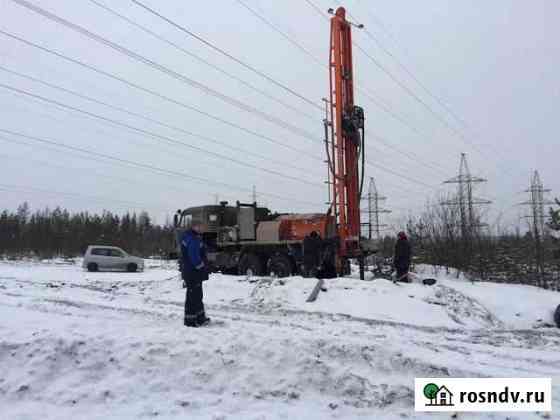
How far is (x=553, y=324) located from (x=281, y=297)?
605 centimetres

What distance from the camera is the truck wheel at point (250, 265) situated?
62.8ft

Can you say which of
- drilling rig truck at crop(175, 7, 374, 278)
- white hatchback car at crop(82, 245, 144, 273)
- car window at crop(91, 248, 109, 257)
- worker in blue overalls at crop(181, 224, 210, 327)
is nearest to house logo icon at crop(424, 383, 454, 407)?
worker in blue overalls at crop(181, 224, 210, 327)

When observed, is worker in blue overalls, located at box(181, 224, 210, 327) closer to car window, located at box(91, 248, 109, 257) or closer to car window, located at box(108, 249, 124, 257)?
car window, located at box(91, 248, 109, 257)

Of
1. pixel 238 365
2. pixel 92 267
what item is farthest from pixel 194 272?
pixel 92 267

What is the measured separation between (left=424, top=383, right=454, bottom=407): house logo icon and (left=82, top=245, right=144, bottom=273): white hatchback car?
31.1 metres

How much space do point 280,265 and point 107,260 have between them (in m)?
19.6

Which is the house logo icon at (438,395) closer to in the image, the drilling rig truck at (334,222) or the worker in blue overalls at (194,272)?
the worker in blue overalls at (194,272)

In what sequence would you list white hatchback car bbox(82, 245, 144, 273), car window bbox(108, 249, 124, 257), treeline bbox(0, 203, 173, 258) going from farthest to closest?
1. treeline bbox(0, 203, 173, 258)
2. car window bbox(108, 249, 124, 257)
3. white hatchback car bbox(82, 245, 144, 273)

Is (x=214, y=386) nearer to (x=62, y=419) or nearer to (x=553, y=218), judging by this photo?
(x=62, y=419)

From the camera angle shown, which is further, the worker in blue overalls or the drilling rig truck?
the drilling rig truck

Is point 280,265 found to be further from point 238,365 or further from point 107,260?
point 107,260

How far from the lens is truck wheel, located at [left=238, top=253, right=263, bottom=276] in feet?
62.8

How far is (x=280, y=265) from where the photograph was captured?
60.5 ft

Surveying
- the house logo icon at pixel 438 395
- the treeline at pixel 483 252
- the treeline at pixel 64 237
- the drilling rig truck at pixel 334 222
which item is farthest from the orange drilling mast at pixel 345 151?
the treeline at pixel 64 237
